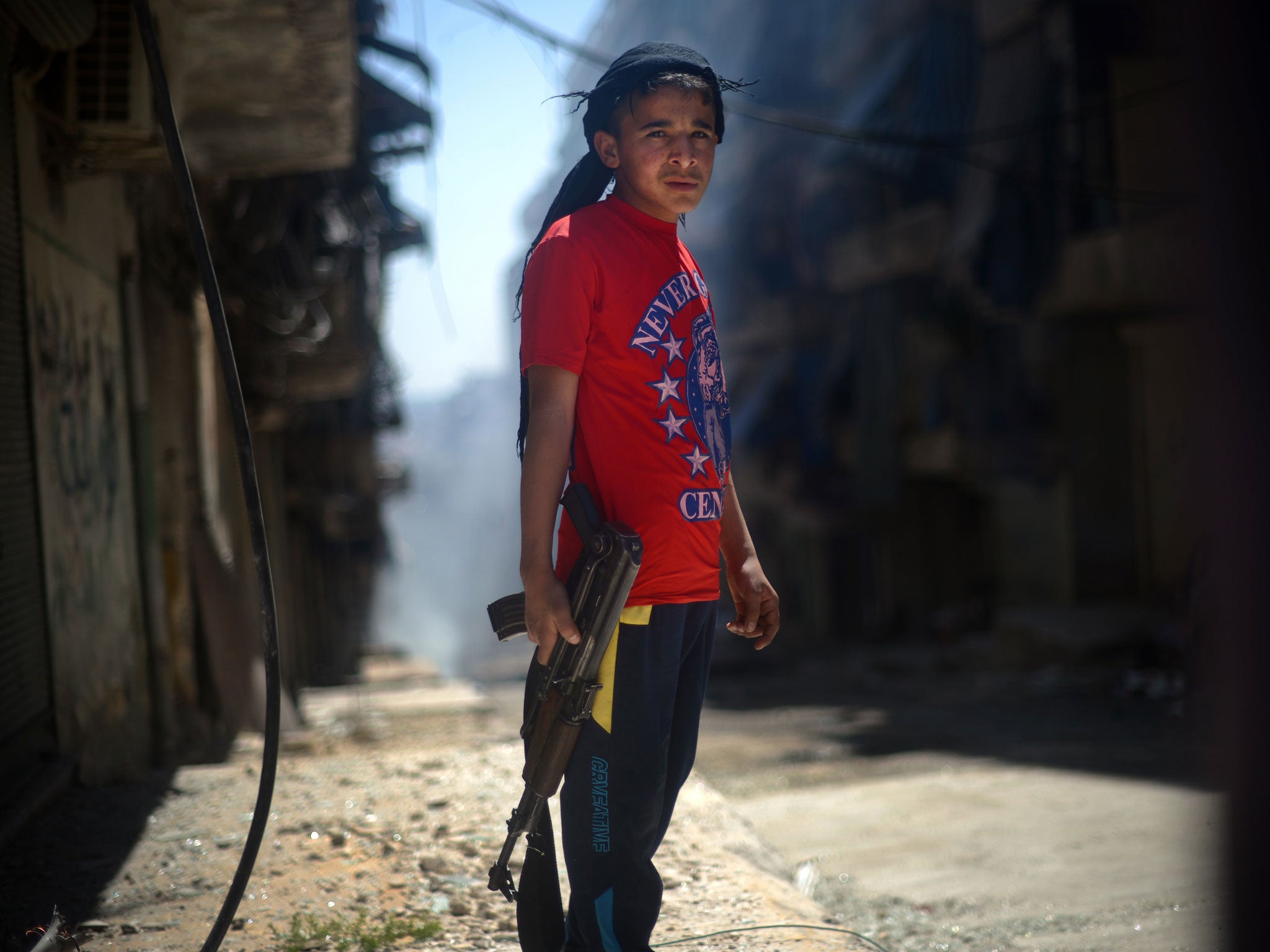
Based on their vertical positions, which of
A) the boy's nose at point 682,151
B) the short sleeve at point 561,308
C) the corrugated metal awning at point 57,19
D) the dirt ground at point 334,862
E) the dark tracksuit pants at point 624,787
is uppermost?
the corrugated metal awning at point 57,19

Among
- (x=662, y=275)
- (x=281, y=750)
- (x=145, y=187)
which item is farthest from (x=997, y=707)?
(x=662, y=275)

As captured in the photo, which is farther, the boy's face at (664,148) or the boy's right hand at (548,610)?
the boy's face at (664,148)

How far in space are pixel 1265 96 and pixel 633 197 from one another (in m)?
7.65

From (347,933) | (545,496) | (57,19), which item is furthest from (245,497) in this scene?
(57,19)

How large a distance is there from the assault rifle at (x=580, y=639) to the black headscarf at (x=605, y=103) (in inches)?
10.4

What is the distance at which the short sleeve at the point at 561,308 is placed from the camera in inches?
77.7

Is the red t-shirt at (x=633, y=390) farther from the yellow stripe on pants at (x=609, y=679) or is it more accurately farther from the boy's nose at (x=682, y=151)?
the boy's nose at (x=682, y=151)

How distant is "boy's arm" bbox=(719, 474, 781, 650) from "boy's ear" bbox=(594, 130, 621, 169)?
0.68 m

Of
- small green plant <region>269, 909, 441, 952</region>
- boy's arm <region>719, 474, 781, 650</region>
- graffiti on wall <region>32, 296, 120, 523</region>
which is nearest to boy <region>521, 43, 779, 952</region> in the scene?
boy's arm <region>719, 474, 781, 650</region>

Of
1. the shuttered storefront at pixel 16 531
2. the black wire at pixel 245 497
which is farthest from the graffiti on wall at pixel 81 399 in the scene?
the black wire at pixel 245 497

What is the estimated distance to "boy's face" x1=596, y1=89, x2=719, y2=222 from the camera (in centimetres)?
208

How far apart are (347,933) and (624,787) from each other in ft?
3.21

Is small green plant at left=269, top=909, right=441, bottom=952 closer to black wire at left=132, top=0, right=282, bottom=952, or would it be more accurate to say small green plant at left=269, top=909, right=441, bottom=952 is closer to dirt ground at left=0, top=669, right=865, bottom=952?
dirt ground at left=0, top=669, right=865, bottom=952

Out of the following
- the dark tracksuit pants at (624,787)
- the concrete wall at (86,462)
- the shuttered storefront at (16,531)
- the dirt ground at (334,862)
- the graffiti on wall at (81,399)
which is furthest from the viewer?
the graffiti on wall at (81,399)
